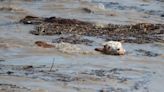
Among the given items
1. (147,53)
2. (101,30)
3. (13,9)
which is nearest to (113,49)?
(147,53)

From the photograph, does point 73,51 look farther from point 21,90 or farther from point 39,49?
point 21,90

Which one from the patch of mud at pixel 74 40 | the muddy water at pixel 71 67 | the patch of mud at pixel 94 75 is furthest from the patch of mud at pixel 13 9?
the patch of mud at pixel 94 75

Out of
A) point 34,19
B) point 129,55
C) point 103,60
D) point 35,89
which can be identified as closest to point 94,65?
point 103,60

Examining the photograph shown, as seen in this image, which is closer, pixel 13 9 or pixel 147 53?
pixel 147 53

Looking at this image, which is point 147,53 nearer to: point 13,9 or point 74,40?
point 74,40

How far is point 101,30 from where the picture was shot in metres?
11.5

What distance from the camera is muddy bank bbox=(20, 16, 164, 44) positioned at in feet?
35.2

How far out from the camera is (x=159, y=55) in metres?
9.10

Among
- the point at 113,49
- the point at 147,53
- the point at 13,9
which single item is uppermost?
the point at 13,9

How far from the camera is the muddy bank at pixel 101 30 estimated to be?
35.2 ft

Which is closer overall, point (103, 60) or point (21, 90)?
point (21, 90)

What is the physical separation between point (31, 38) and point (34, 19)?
249 centimetres

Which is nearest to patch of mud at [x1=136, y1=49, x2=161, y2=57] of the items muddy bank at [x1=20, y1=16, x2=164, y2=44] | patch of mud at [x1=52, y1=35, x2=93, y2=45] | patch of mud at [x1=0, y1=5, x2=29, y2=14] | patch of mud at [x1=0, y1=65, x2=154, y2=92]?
muddy bank at [x1=20, y1=16, x2=164, y2=44]

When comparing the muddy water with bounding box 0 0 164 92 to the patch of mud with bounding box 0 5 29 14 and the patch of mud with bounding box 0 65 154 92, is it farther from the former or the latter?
the patch of mud with bounding box 0 5 29 14
